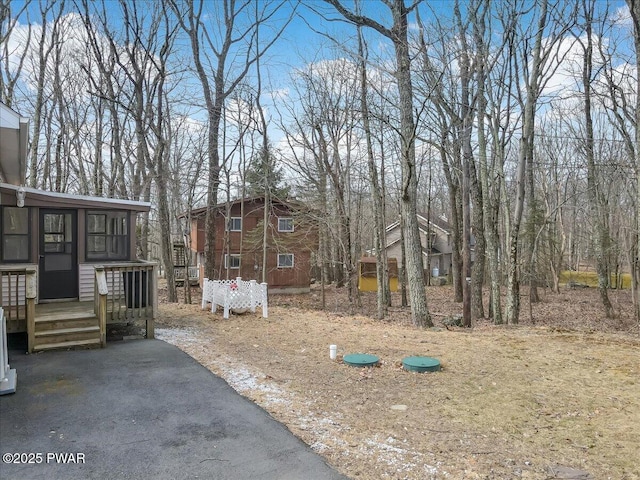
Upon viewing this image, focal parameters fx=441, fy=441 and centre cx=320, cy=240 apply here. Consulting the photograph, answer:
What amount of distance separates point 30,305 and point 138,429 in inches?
140

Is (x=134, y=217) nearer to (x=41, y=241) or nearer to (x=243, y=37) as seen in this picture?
(x=41, y=241)

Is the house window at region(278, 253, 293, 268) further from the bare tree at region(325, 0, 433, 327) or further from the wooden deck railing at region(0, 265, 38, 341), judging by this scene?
the wooden deck railing at region(0, 265, 38, 341)

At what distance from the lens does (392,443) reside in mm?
3588

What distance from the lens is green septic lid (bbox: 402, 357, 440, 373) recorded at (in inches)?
224

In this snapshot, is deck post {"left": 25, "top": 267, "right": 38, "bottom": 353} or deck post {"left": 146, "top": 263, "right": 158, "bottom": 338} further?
deck post {"left": 146, "top": 263, "right": 158, "bottom": 338}

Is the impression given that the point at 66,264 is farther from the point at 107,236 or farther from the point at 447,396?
the point at 447,396

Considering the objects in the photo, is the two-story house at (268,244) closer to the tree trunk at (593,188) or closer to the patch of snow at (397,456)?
the tree trunk at (593,188)

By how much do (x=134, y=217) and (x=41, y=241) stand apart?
1638mm

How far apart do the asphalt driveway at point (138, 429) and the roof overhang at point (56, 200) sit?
10.8ft

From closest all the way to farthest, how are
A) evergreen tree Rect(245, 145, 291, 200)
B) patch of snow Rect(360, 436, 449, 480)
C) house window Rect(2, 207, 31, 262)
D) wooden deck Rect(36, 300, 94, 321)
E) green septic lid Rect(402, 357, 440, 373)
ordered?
patch of snow Rect(360, 436, 449, 480)
green septic lid Rect(402, 357, 440, 373)
wooden deck Rect(36, 300, 94, 321)
house window Rect(2, 207, 31, 262)
evergreen tree Rect(245, 145, 291, 200)

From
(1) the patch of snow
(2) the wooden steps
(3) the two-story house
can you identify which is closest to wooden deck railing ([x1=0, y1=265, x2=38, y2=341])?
(2) the wooden steps

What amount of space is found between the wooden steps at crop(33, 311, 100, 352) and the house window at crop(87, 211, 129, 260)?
1.83 meters

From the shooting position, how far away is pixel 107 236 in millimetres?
8547

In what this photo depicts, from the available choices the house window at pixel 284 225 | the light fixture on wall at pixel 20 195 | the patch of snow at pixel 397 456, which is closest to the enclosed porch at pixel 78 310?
the light fixture on wall at pixel 20 195
